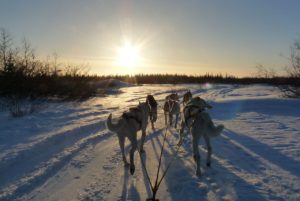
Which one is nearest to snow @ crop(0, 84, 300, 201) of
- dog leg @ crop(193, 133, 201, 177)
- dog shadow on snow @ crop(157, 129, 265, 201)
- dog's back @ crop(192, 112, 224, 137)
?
dog shadow on snow @ crop(157, 129, 265, 201)

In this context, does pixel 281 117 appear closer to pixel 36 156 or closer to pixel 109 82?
pixel 36 156

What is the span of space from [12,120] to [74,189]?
6.85 metres

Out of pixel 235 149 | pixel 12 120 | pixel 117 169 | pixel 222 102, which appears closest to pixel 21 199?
pixel 117 169

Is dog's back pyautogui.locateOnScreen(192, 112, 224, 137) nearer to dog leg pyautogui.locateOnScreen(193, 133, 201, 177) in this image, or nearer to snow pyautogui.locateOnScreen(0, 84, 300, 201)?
dog leg pyautogui.locateOnScreen(193, 133, 201, 177)

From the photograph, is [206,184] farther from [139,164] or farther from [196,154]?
[139,164]

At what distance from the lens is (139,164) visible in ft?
20.0

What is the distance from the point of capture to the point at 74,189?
487 cm

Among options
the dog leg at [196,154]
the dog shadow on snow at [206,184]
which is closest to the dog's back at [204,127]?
the dog leg at [196,154]

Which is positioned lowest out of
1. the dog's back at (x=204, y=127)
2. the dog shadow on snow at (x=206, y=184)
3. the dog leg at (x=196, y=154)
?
the dog shadow on snow at (x=206, y=184)

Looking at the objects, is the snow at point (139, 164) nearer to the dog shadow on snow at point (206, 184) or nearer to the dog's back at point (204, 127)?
the dog shadow on snow at point (206, 184)

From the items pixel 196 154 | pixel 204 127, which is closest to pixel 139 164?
pixel 196 154

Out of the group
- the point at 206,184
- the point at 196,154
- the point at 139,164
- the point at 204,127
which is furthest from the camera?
the point at 139,164

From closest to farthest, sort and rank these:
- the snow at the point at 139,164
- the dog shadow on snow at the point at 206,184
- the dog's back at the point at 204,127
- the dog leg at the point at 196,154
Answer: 1. the dog shadow on snow at the point at 206,184
2. the snow at the point at 139,164
3. the dog leg at the point at 196,154
4. the dog's back at the point at 204,127

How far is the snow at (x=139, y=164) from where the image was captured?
15.4ft
